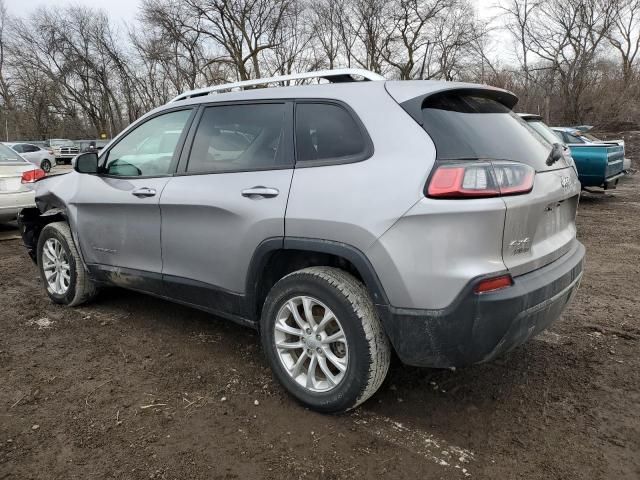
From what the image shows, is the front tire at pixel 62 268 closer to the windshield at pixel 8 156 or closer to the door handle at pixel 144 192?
the door handle at pixel 144 192

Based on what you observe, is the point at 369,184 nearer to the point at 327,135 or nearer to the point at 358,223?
the point at 358,223

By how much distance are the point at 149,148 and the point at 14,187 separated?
510 cm


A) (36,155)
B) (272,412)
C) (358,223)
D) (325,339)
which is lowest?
(272,412)

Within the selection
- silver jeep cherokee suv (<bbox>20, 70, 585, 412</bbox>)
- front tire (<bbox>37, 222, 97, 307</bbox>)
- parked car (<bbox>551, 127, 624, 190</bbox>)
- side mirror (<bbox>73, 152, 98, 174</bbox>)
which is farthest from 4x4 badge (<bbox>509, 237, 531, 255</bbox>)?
parked car (<bbox>551, 127, 624, 190</bbox>)

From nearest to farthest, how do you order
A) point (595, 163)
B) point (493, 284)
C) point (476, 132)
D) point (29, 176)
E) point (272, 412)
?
point (493, 284)
point (476, 132)
point (272, 412)
point (29, 176)
point (595, 163)

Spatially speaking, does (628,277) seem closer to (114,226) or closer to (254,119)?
(254,119)

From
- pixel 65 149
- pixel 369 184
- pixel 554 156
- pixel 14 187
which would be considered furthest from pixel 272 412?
pixel 65 149

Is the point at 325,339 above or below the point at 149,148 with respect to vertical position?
below

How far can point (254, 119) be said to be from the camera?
3055 millimetres

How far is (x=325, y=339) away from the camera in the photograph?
2596mm

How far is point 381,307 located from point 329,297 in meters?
0.28

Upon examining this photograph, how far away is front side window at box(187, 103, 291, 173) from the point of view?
114 inches

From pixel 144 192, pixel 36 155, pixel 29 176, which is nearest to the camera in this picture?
pixel 144 192

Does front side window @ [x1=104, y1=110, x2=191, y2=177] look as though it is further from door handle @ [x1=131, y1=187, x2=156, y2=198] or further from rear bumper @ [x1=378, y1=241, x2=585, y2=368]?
rear bumper @ [x1=378, y1=241, x2=585, y2=368]
